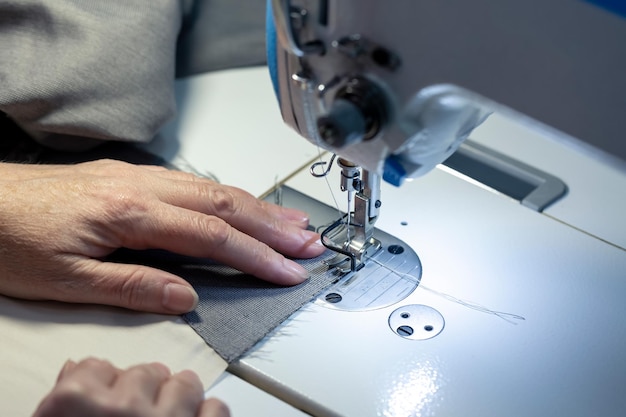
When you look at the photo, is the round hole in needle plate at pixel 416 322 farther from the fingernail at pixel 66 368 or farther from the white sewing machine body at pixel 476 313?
the fingernail at pixel 66 368

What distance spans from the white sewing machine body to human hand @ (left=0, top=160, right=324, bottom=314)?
0.37 feet

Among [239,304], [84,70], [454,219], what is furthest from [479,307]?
[84,70]

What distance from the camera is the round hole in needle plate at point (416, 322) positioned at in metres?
1.02

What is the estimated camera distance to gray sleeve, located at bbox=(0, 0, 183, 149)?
4.12 feet

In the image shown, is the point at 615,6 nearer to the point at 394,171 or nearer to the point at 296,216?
the point at 394,171

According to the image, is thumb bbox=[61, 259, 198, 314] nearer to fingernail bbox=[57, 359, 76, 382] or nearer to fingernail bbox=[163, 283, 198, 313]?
fingernail bbox=[163, 283, 198, 313]

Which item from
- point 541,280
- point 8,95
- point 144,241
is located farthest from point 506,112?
point 8,95

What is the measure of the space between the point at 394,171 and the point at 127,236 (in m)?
0.36

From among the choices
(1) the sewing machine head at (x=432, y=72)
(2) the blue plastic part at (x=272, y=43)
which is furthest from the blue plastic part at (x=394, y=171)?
(2) the blue plastic part at (x=272, y=43)

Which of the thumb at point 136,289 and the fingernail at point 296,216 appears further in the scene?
the fingernail at point 296,216

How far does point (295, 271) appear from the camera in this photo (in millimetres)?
1085

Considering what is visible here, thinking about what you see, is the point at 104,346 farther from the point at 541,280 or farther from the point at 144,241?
the point at 541,280

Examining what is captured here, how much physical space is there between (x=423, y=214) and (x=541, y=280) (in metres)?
0.21

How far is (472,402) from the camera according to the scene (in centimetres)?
94
